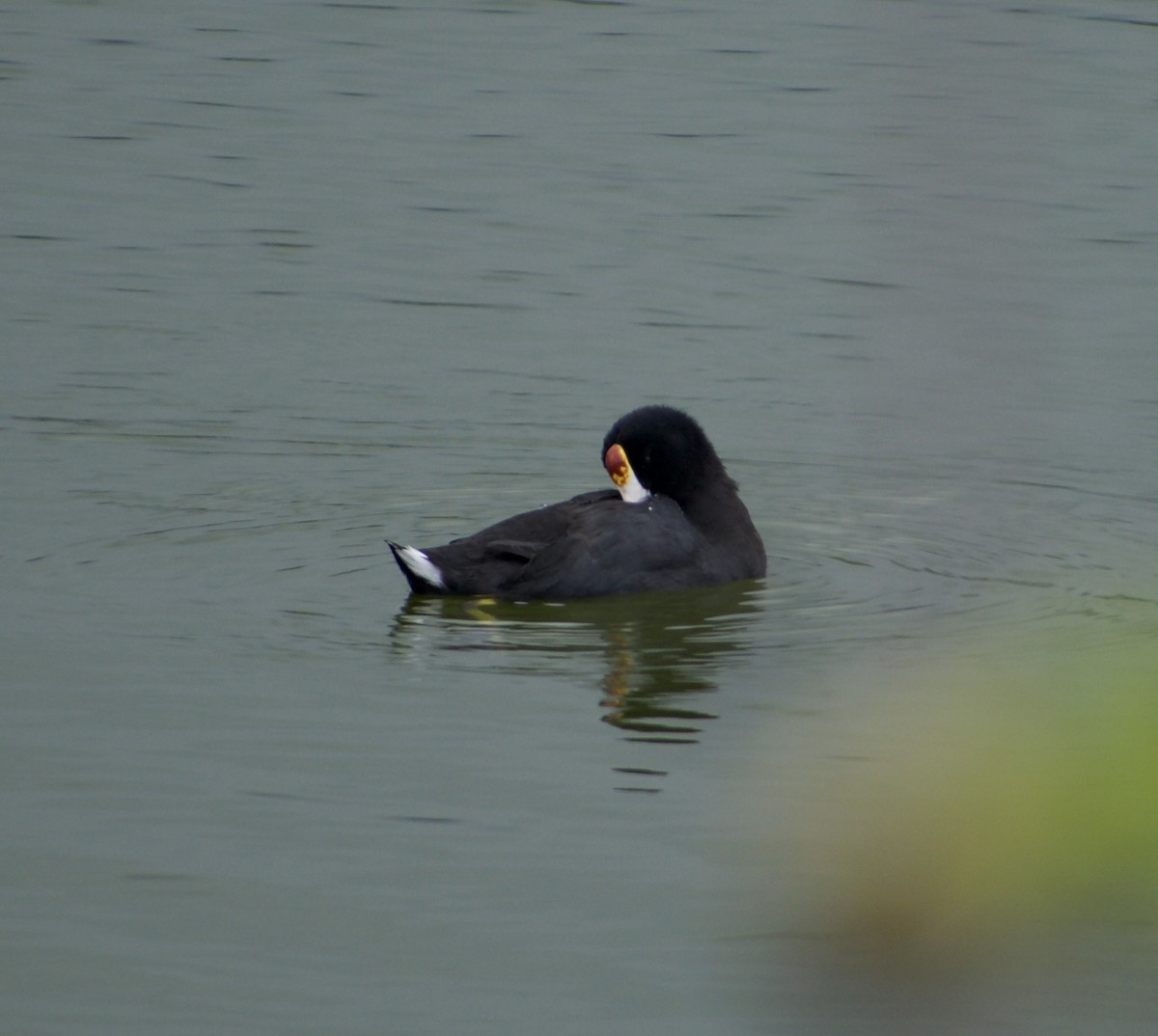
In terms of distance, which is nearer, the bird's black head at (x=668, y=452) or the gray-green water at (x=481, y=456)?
the gray-green water at (x=481, y=456)

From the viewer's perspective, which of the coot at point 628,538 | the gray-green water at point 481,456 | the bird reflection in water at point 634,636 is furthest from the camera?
the coot at point 628,538

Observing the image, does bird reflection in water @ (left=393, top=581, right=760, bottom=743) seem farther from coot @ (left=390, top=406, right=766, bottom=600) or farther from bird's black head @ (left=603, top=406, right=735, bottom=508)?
bird's black head @ (left=603, top=406, right=735, bottom=508)

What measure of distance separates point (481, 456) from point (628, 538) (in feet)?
8.24

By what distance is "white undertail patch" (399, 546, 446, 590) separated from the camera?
7852mm

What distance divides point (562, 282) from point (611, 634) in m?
6.31

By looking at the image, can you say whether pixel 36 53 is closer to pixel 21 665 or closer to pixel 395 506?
pixel 395 506

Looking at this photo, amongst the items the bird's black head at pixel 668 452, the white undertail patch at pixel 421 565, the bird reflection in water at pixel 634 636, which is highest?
the bird's black head at pixel 668 452

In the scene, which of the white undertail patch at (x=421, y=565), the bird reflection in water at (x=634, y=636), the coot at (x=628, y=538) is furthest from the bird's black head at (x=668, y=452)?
the white undertail patch at (x=421, y=565)

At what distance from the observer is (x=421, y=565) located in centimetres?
787

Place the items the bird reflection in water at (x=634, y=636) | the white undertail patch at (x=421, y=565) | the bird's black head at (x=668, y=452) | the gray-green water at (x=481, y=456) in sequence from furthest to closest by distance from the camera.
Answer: the bird's black head at (x=668, y=452) → the white undertail patch at (x=421, y=565) → the bird reflection in water at (x=634, y=636) → the gray-green water at (x=481, y=456)

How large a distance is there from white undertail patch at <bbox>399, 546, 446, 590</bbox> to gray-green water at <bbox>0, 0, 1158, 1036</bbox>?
168mm

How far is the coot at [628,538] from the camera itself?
26.4 feet

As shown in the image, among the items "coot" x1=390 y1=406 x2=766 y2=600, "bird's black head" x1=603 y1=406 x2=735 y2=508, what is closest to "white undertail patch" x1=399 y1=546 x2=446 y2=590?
"coot" x1=390 y1=406 x2=766 y2=600

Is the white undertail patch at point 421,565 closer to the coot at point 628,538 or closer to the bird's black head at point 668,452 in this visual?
the coot at point 628,538
